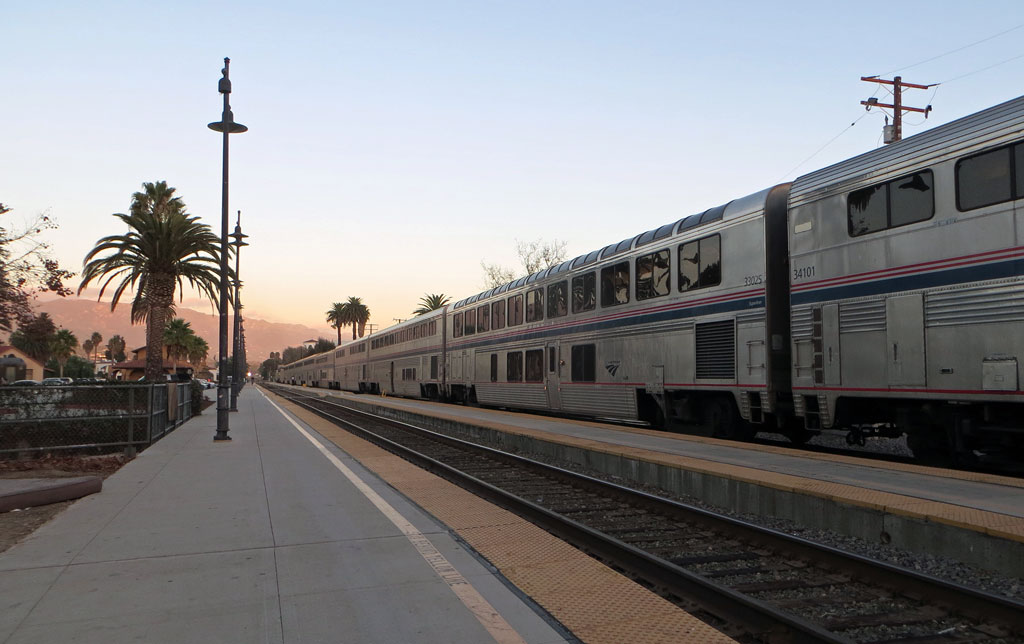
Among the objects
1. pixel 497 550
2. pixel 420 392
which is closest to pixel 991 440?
pixel 497 550

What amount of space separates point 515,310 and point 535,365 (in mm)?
2447

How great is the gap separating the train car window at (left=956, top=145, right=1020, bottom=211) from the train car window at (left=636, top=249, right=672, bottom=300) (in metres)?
6.06

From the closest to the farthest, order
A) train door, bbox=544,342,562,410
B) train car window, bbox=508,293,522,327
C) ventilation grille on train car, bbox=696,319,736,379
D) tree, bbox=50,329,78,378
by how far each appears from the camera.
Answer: ventilation grille on train car, bbox=696,319,736,379 → train door, bbox=544,342,562,410 → train car window, bbox=508,293,522,327 → tree, bbox=50,329,78,378

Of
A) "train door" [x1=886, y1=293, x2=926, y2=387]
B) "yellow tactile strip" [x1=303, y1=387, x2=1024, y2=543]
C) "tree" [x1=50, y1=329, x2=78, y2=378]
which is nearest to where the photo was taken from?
"yellow tactile strip" [x1=303, y1=387, x2=1024, y2=543]

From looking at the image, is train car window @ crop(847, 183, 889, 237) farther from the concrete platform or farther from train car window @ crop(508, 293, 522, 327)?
train car window @ crop(508, 293, 522, 327)

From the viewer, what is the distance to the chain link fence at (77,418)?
475 inches

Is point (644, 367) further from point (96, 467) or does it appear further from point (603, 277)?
point (96, 467)

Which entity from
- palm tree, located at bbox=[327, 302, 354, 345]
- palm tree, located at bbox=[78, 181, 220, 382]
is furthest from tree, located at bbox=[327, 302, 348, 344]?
palm tree, located at bbox=[78, 181, 220, 382]

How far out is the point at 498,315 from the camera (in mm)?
24312

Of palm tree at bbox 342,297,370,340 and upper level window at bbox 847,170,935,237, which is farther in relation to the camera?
palm tree at bbox 342,297,370,340

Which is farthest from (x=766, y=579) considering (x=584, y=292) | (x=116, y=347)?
(x=116, y=347)

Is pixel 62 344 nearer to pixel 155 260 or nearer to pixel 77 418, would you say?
pixel 155 260

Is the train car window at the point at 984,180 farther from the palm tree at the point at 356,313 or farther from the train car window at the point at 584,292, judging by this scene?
the palm tree at the point at 356,313

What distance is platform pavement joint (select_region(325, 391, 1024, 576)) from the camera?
557 centimetres
